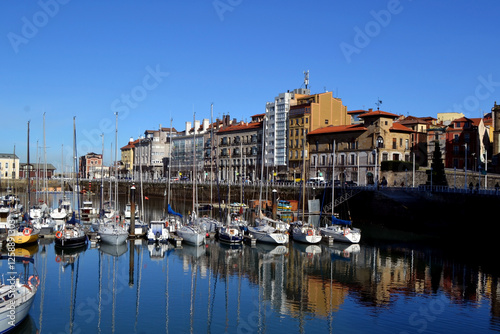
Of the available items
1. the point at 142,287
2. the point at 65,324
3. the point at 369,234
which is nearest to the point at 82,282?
the point at 142,287

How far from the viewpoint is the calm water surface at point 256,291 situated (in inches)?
1101

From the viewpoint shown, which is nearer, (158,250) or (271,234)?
(158,250)

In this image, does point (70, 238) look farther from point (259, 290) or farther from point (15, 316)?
point (15, 316)

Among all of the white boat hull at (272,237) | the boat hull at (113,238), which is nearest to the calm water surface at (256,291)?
the boat hull at (113,238)

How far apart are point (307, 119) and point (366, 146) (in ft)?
60.1

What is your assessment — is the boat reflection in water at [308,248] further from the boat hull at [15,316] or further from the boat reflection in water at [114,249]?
the boat hull at [15,316]

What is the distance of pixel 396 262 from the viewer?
1779 inches

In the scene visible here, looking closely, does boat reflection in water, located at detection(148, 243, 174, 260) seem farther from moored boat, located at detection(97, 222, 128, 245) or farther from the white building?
the white building

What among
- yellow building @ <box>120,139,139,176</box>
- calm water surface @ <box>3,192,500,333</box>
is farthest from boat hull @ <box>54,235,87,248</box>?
yellow building @ <box>120,139,139,176</box>

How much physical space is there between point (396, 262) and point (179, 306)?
22.1 metres

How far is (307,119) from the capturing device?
11112cm

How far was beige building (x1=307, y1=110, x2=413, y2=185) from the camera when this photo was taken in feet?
312

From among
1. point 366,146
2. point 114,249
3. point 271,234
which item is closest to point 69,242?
point 114,249

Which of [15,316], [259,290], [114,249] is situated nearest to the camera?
[15,316]
